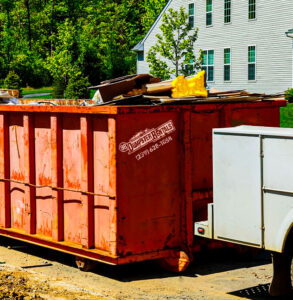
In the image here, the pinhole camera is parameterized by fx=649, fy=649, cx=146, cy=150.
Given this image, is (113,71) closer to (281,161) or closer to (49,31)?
(49,31)

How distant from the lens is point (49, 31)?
8150 centimetres

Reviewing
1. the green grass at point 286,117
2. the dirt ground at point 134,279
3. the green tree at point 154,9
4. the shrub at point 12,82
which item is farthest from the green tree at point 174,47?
the dirt ground at point 134,279

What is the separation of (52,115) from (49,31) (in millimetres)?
74648

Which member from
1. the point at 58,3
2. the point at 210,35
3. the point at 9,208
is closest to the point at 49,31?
the point at 58,3

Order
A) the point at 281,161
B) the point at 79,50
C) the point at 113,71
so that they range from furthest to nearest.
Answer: the point at 113,71 < the point at 79,50 < the point at 281,161

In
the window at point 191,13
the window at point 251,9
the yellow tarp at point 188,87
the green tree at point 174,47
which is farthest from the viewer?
the window at point 191,13

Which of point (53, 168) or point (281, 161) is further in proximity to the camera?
point (53, 168)

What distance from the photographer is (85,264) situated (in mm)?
8711

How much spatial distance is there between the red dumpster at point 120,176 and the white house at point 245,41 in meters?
24.3

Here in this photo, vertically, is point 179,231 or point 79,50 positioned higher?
point 79,50

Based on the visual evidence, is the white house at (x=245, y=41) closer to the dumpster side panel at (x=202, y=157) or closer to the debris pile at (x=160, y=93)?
the debris pile at (x=160, y=93)

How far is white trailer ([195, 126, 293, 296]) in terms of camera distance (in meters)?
6.61

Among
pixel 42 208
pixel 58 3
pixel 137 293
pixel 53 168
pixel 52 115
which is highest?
pixel 58 3

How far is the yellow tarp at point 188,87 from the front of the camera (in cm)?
922
